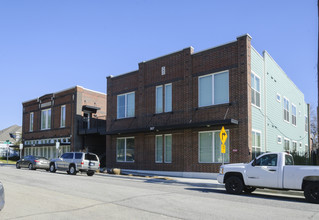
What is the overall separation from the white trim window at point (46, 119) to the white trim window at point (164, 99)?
62.5ft

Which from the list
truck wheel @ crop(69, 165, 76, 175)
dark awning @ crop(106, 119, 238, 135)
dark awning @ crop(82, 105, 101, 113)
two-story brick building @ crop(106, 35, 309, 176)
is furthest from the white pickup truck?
dark awning @ crop(82, 105, 101, 113)

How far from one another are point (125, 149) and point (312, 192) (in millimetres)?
18127

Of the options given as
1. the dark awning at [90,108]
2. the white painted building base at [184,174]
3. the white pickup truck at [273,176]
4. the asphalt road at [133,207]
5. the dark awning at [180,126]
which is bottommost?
the white painted building base at [184,174]

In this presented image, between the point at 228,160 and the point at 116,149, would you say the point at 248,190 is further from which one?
the point at 116,149

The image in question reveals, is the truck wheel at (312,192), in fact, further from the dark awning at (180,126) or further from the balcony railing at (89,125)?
the balcony railing at (89,125)

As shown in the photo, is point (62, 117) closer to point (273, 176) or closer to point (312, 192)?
point (273, 176)

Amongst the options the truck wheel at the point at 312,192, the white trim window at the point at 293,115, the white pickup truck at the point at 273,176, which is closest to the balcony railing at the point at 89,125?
the white trim window at the point at 293,115

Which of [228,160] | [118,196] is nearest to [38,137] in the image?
[228,160]

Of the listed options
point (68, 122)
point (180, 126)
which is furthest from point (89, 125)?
point (180, 126)

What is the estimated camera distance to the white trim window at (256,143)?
21.1 m

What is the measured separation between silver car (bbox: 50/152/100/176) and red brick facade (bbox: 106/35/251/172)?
3.81m

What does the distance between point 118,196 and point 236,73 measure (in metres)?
12.6

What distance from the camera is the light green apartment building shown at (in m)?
21.9

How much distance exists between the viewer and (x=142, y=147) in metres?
26.0
